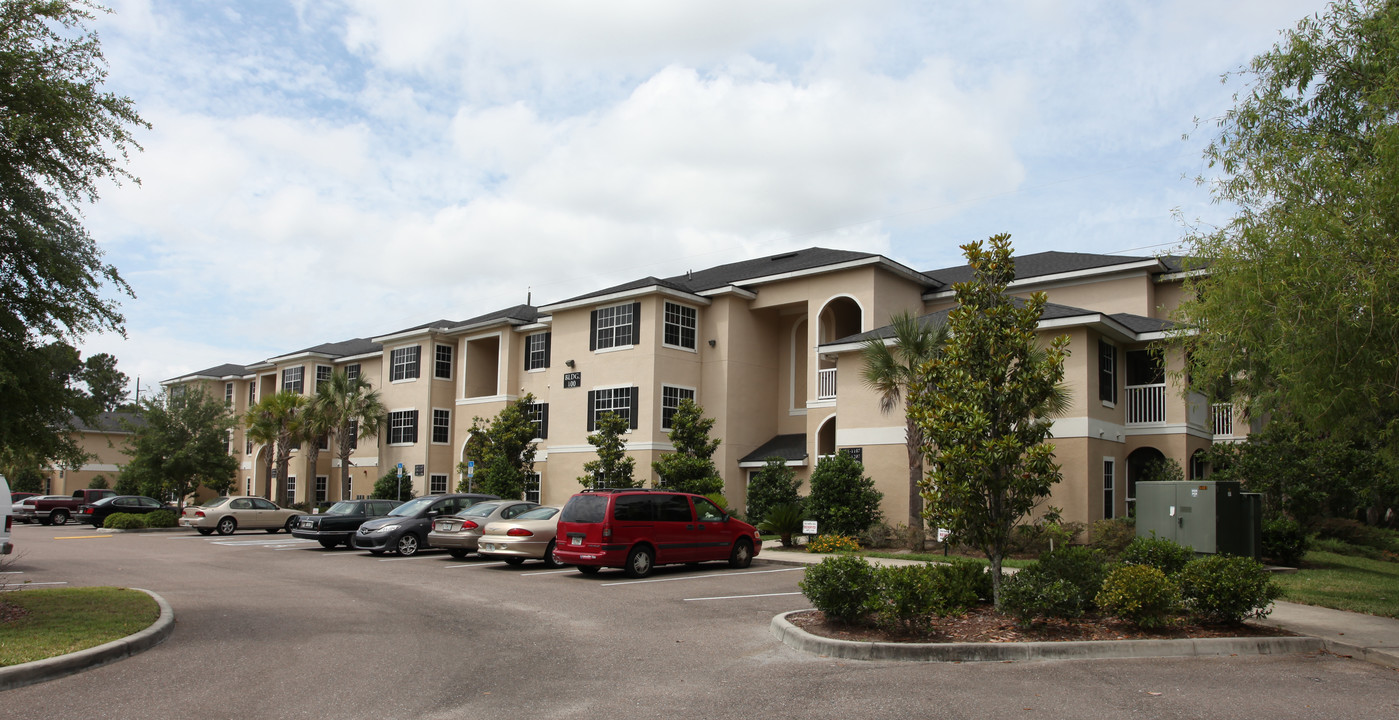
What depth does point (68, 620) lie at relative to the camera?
413 inches

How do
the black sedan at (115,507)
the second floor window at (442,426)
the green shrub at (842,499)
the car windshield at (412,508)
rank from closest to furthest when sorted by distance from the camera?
the car windshield at (412,508) → the green shrub at (842,499) → the black sedan at (115,507) → the second floor window at (442,426)

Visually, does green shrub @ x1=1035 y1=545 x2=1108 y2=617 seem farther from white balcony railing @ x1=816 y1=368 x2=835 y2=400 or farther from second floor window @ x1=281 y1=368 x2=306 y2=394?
second floor window @ x1=281 y1=368 x2=306 y2=394

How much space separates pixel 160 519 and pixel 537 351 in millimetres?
15323

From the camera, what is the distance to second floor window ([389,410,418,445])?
133ft

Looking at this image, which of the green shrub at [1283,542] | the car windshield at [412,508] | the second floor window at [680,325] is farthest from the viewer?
the second floor window at [680,325]

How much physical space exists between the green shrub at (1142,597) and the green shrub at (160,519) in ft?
115

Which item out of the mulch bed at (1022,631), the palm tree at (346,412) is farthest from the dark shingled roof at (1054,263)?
the palm tree at (346,412)

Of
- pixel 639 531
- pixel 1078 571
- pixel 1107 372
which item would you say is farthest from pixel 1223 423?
pixel 639 531

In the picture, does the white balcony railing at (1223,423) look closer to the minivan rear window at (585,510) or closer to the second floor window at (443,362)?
the minivan rear window at (585,510)

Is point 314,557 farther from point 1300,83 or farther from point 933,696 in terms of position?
point 1300,83

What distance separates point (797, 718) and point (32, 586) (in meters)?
13.7

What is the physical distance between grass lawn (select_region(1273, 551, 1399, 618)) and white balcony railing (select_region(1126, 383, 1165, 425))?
476 centimetres

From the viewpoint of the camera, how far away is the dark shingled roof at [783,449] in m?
29.6

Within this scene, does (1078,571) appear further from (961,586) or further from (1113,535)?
(1113,535)
